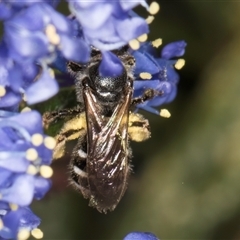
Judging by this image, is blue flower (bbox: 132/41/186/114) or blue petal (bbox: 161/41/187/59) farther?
blue petal (bbox: 161/41/187/59)

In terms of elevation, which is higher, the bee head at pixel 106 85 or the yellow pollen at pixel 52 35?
the yellow pollen at pixel 52 35

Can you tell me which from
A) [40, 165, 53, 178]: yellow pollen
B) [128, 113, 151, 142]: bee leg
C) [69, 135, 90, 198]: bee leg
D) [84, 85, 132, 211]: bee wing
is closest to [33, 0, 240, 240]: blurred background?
[128, 113, 151, 142]: bee leg

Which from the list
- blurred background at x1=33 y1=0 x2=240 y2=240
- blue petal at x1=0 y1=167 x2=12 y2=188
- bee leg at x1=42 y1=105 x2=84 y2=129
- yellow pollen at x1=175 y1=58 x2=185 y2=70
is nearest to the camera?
blue petal at x1=0 y1=167 x2=12 y2=188

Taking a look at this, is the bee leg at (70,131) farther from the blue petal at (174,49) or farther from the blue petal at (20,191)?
the blue petal at (174,49)

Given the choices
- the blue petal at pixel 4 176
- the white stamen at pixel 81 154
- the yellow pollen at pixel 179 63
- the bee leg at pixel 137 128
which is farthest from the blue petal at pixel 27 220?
the yellow pollen at pixel 179 63

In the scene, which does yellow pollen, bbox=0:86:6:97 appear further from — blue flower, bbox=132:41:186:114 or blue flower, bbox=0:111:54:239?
blue flower, bbox=132:41:186:114

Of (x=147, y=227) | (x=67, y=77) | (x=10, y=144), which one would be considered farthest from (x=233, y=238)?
(x=10, y=144)
